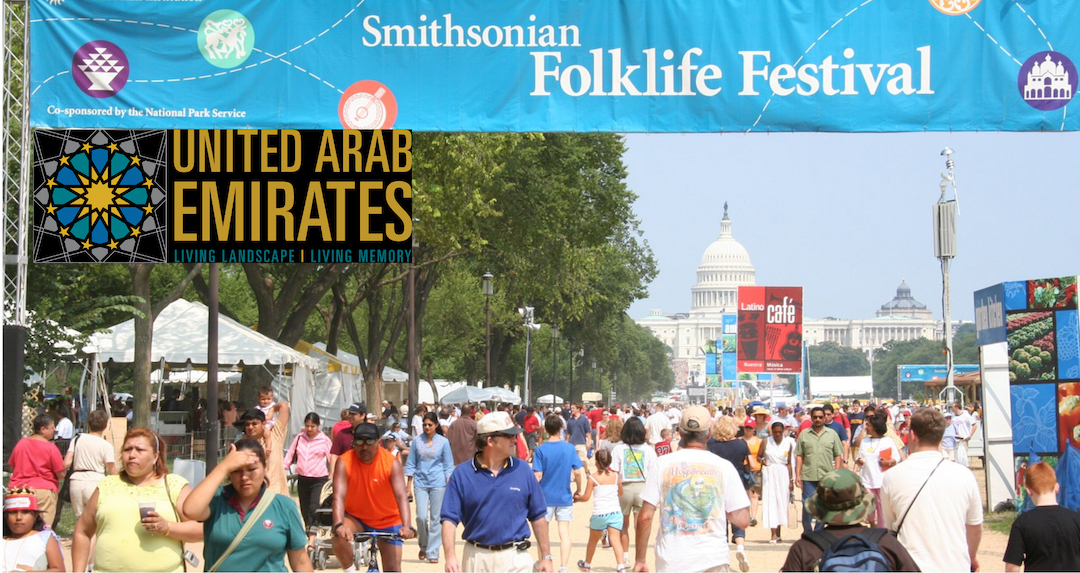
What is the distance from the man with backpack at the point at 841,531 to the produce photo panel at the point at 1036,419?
12.3 m

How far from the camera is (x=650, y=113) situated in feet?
33.6

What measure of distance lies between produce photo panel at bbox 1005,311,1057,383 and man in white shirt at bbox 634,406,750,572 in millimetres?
11238

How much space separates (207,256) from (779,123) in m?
4.69

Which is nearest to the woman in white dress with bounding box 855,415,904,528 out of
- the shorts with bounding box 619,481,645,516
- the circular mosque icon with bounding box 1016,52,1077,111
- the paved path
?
the paved path

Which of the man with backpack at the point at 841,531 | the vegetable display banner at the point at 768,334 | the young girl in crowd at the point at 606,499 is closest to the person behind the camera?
the man with backpack at the point at 841,531

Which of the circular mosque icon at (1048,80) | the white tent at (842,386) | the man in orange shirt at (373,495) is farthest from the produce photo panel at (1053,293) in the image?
the white tent at (842,386)

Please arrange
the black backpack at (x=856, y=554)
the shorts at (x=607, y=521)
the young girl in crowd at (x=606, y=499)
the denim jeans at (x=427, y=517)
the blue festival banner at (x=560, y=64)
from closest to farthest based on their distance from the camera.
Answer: the black backpack at (x=856, y=554) < the blue festival banner at (x=560, y=64) < the young girl in crowd at (x=606, y=499) < the shorts at (x=607, y=521) < the denim jeans at (x=427, y=517)

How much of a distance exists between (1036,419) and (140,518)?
13.6 meters

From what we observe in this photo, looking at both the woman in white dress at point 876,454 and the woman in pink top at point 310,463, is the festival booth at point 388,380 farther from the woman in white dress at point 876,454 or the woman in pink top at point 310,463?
the woman in white dress at point 876,454

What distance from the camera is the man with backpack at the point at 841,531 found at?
5.23 metres

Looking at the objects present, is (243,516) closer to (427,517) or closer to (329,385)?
(427,517)

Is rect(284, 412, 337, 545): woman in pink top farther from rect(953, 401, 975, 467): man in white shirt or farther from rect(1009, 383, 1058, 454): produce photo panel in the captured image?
rect(953, 401, 975, 467): man in white shirt

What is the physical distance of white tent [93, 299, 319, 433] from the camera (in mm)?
25781

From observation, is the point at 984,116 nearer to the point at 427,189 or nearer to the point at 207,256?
the point at 207,256
